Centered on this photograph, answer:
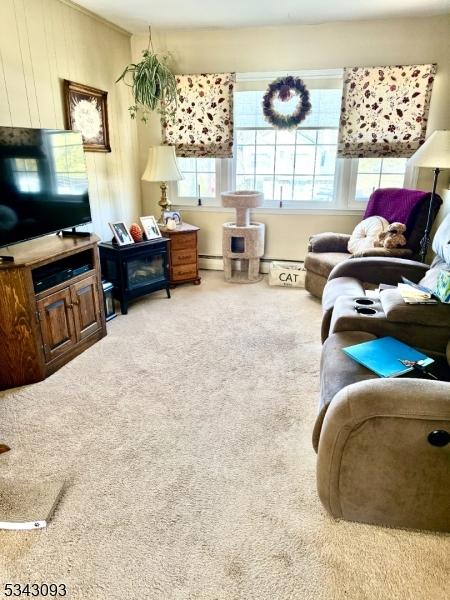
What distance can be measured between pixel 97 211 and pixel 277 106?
2.10m

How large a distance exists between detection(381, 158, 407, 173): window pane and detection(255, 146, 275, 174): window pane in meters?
1.14

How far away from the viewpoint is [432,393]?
53.0 inches

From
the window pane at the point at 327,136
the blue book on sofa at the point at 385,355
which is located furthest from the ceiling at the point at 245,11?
the blue book on sofa at the point at 385,355

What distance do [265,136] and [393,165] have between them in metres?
1.35

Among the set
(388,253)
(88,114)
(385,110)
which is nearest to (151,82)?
(88,114)

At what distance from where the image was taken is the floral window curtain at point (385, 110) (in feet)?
12.7

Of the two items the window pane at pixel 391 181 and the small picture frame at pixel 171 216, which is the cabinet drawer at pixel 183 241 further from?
the window pane at pixel 391 181

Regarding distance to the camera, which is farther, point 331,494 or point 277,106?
point 277,106

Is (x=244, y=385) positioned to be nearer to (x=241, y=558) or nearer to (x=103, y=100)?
(x=241, y=558)

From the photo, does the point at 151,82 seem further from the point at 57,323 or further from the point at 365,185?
the point at 57,323

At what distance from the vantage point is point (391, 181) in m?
4.27

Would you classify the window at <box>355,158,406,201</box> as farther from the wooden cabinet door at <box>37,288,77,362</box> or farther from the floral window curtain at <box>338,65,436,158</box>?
the wooden cabinet door at <box>37,288,77,362</box>

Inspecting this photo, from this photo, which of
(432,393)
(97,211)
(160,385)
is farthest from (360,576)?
(97,211)

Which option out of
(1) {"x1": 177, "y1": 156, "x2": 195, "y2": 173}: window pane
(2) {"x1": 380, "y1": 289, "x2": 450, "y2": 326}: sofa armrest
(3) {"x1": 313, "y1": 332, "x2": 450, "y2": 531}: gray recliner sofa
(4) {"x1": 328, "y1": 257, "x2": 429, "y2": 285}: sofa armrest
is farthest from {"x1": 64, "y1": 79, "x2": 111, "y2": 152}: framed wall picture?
(3) {"x1": 313, "y1": 332, "x2": 450, "y2": 531}: gray recliner sofa
